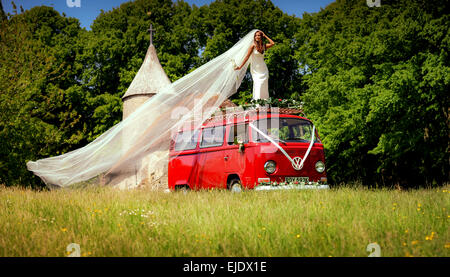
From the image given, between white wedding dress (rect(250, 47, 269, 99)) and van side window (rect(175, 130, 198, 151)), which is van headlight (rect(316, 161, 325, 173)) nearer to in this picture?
white wedding dress (rect(250, 47, 269, 99))

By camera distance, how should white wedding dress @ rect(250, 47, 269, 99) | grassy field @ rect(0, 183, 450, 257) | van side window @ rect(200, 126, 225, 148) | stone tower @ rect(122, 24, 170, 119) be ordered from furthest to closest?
stone tower @ rect(122, 24, 170, 119) → van side window @ rect(200, 126, 225, 148) → white wedding dress @ rect(250, 47, 269, 99) → grassy field @ rect(0, 183, 450, 257)

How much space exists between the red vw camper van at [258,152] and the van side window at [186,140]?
12 centimetres

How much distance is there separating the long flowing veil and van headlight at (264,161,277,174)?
1.82 meters

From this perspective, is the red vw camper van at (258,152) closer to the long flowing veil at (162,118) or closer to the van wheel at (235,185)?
the van wheel at (235,185)

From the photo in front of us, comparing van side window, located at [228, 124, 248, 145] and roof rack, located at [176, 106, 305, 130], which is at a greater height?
roof rack, located at [176, 106, 305, 130]

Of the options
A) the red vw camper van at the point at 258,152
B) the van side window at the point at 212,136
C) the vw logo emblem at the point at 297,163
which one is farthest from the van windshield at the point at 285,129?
the van side window at the point at 212,136

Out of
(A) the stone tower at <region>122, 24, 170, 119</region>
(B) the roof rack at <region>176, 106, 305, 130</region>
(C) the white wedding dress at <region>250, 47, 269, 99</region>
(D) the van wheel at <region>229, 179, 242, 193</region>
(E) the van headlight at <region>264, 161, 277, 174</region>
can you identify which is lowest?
(D) the van wheel at <region>229, 179, 242, 193</region>

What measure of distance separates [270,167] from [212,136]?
2.12 m

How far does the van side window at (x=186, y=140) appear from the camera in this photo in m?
10.9

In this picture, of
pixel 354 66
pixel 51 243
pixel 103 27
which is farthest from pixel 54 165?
pixel 103 27

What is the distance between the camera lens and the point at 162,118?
9695mm

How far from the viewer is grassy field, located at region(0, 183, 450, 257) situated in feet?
15.1

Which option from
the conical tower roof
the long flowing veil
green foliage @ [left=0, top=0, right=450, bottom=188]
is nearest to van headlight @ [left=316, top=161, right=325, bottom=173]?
green foliage @ [left=0, top=0, right=450, bottom=188]
